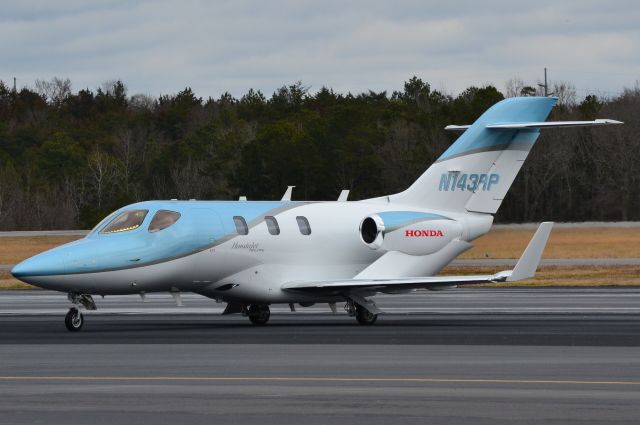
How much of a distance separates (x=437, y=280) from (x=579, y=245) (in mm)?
43167

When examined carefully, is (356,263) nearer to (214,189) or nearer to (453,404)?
(453,404)

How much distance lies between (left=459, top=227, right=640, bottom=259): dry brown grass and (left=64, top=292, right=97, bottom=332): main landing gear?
34900mm

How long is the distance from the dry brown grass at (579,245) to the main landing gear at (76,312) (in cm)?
3490

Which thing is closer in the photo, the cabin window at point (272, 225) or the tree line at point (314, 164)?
the cabin window at point (272, 225)

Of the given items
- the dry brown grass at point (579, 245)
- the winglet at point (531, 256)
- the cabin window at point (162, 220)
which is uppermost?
the cabin window at point (162, 220)

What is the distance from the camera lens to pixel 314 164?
88.2 meters

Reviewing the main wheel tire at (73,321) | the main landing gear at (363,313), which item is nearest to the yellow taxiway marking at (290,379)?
the main wheel tire at (73,321)

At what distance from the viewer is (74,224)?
85.2 metres

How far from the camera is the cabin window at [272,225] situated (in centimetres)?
2867

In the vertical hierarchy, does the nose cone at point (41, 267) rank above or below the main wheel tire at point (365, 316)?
above

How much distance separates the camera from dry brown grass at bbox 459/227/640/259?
204ft

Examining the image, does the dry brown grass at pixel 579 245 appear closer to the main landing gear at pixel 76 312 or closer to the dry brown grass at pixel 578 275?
the dry brown grass at pixel 578 275

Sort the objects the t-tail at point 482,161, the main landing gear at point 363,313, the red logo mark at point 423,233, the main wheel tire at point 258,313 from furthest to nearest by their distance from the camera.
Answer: the t-tail at point 482,161
the red logo mark at point 423,233
the main wheel tire at point 258,313
the main landing gear at point 363,313

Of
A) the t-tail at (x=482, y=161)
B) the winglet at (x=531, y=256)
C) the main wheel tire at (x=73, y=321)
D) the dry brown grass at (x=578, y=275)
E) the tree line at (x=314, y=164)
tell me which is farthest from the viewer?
the tree line at (x=314, y=164)
